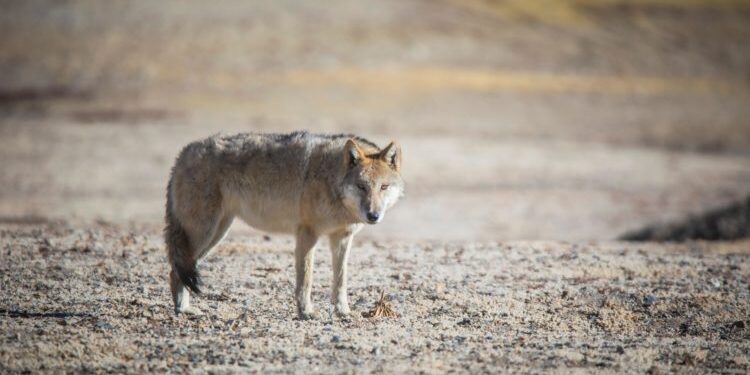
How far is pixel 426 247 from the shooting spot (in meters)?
12.4

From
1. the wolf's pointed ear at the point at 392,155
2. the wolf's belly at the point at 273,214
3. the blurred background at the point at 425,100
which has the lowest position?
the wolf's belly at the point at 273,214

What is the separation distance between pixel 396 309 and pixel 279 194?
1569 millimetres

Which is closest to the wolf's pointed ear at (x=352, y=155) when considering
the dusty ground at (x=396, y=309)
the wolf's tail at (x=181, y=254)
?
the dusty ground at (x=396, y=309)

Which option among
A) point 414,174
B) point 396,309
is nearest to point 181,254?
point 396,309

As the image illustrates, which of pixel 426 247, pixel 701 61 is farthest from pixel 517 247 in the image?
pixel 701 61

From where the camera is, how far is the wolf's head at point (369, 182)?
331 inches

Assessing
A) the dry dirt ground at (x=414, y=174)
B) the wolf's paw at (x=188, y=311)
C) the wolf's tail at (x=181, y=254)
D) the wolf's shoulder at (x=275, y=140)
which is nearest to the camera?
the dry dirt ground at (x=414, y=174)

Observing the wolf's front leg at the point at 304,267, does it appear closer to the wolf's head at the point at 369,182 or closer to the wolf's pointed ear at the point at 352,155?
the wolf's head at the point at 369,182

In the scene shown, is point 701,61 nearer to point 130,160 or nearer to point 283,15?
point 283,15

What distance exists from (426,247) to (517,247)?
1157 millimetres

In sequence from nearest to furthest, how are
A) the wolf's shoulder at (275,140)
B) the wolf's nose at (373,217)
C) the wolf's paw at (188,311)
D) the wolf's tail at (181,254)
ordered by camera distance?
1. the wolf's nose at (373,217)
2. the wolf's tail at (181,254)
3. the wolf's paw at (188,311)
4. the wolf's shoulder at (275,140)

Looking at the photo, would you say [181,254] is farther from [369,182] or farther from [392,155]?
[392,155]

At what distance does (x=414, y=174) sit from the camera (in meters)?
24.2

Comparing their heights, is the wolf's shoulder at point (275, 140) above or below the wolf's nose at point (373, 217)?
above
